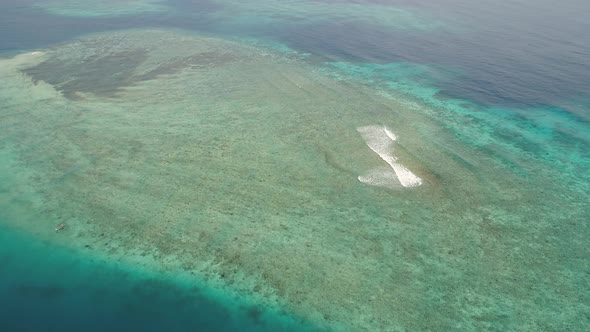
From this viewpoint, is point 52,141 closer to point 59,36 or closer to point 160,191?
point 160,191

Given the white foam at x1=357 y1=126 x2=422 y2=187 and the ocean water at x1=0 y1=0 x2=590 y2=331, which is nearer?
the ocean water at x1=0 y1=0 x2=590 y2=331

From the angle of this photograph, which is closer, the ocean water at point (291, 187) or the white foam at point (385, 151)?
the ocean water at point (291, 187)

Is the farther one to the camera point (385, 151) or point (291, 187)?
point (385, 151)

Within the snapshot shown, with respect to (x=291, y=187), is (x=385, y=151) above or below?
above
